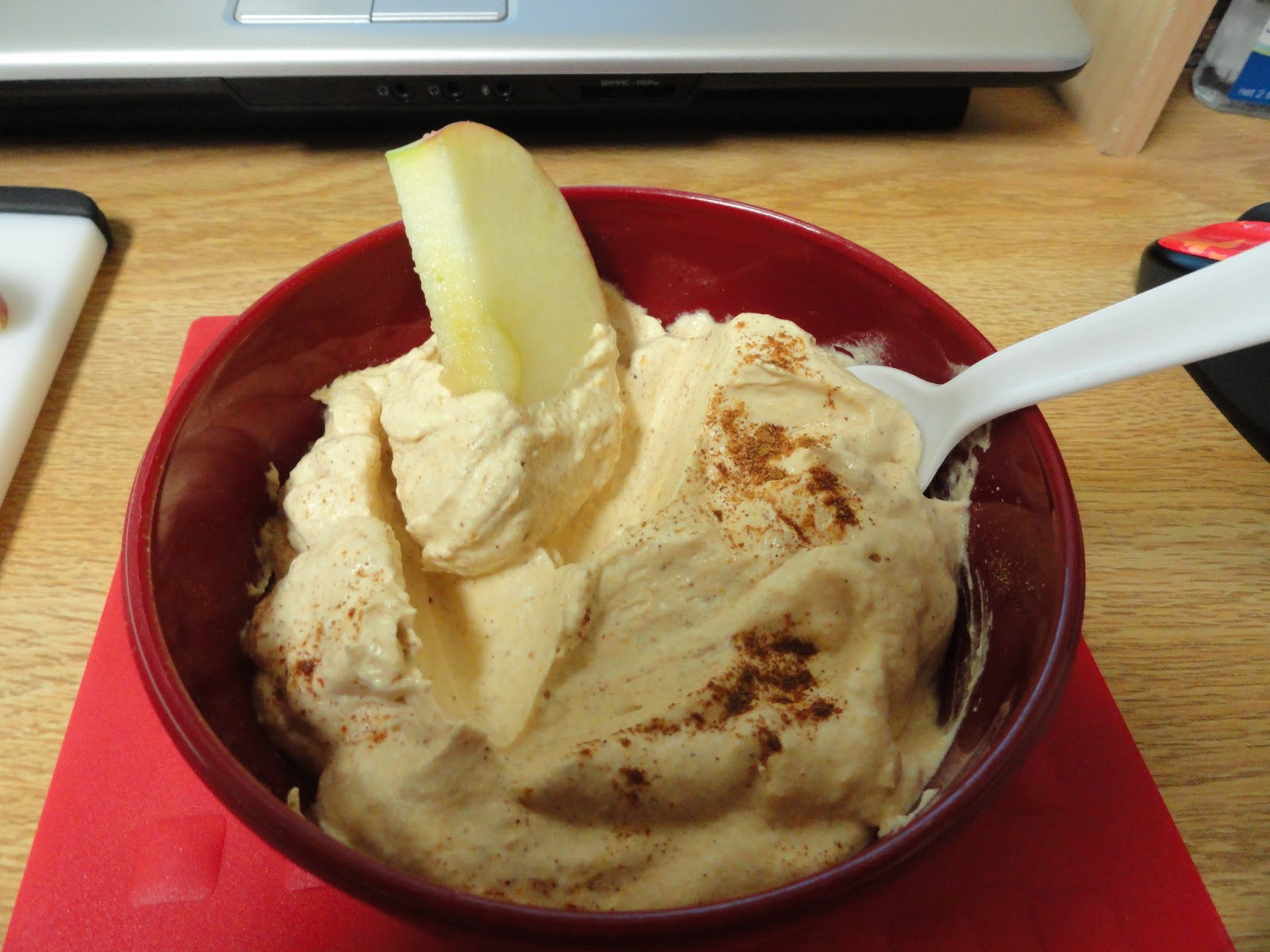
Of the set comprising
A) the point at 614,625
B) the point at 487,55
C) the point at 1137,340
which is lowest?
the point at 614,625

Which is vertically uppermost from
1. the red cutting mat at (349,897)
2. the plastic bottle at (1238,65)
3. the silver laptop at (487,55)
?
the plastic bottle at (1238,65)

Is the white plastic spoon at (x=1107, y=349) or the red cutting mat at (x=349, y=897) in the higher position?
the white plastic spoon at (x=1107, y=349)

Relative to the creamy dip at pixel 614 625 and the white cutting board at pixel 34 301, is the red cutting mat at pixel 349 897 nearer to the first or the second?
the creamy dip at pixel 614 625

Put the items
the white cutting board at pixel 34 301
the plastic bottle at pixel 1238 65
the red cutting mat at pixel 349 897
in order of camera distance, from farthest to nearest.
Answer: the plastic bottle at pixel 1238 65 → the white cutting board at pixel 34 301 → the red cutting mat at pixel 349 897

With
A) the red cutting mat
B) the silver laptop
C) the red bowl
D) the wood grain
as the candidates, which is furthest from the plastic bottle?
the red cutting mat

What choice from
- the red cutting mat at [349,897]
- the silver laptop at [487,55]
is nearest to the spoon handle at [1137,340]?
the red cutting mat at [349,897]

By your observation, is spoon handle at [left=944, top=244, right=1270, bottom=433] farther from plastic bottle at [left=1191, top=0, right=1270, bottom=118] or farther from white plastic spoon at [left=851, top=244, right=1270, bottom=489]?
plastic bottle at [left=1191, top=0, right=1270, bottom=118]

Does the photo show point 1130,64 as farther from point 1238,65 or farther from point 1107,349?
point 1107,349

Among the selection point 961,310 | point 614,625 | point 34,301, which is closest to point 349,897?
point 614,625
